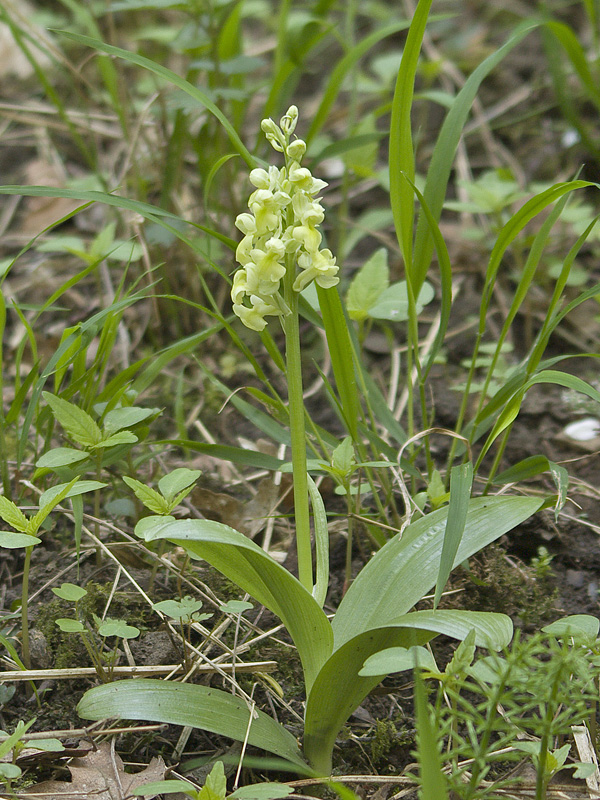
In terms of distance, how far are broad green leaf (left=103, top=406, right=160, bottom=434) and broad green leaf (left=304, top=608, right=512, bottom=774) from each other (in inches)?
26.1

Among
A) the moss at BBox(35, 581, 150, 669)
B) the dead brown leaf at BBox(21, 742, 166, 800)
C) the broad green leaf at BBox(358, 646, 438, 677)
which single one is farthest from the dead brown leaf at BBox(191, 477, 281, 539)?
the broad green leaf at BBox(358, 646, 438, 677)

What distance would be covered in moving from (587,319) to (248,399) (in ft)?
3.93

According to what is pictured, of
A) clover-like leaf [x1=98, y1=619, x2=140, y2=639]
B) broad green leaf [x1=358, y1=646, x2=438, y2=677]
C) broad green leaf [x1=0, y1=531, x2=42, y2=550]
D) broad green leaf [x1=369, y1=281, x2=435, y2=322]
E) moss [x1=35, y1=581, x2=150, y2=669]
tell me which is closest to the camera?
broad green leaf [x1=358, y1=646, x2=438, y2=677]

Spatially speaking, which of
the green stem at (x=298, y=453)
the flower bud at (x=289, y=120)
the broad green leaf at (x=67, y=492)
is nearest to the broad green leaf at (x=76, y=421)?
the broad green leaf at (x=67, y=492)

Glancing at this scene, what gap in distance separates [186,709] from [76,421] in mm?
615

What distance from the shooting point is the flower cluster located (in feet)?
3.96

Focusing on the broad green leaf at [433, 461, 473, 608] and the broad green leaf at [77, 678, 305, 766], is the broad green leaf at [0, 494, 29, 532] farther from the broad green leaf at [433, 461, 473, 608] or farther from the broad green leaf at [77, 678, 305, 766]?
the broad green leaf at [433, 461, 473, 608]

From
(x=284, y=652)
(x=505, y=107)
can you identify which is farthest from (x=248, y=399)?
(x=505, y=107)

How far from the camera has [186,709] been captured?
121 centimetres

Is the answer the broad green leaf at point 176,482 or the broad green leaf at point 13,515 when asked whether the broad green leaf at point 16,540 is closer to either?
the broad green leaf at point 13,515

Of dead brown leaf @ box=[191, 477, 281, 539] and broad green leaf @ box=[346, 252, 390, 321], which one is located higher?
broad green leaf @ box=[346, 252, 390, 321]

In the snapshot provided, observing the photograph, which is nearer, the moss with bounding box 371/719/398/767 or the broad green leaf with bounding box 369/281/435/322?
the moss with bounding box 371/719/398/767

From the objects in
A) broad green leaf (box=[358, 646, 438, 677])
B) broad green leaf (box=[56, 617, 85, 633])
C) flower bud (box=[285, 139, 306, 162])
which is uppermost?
flower bud (box=[285, 139, 306, 162])

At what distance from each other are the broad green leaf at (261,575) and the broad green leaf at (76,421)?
0.31 metres
